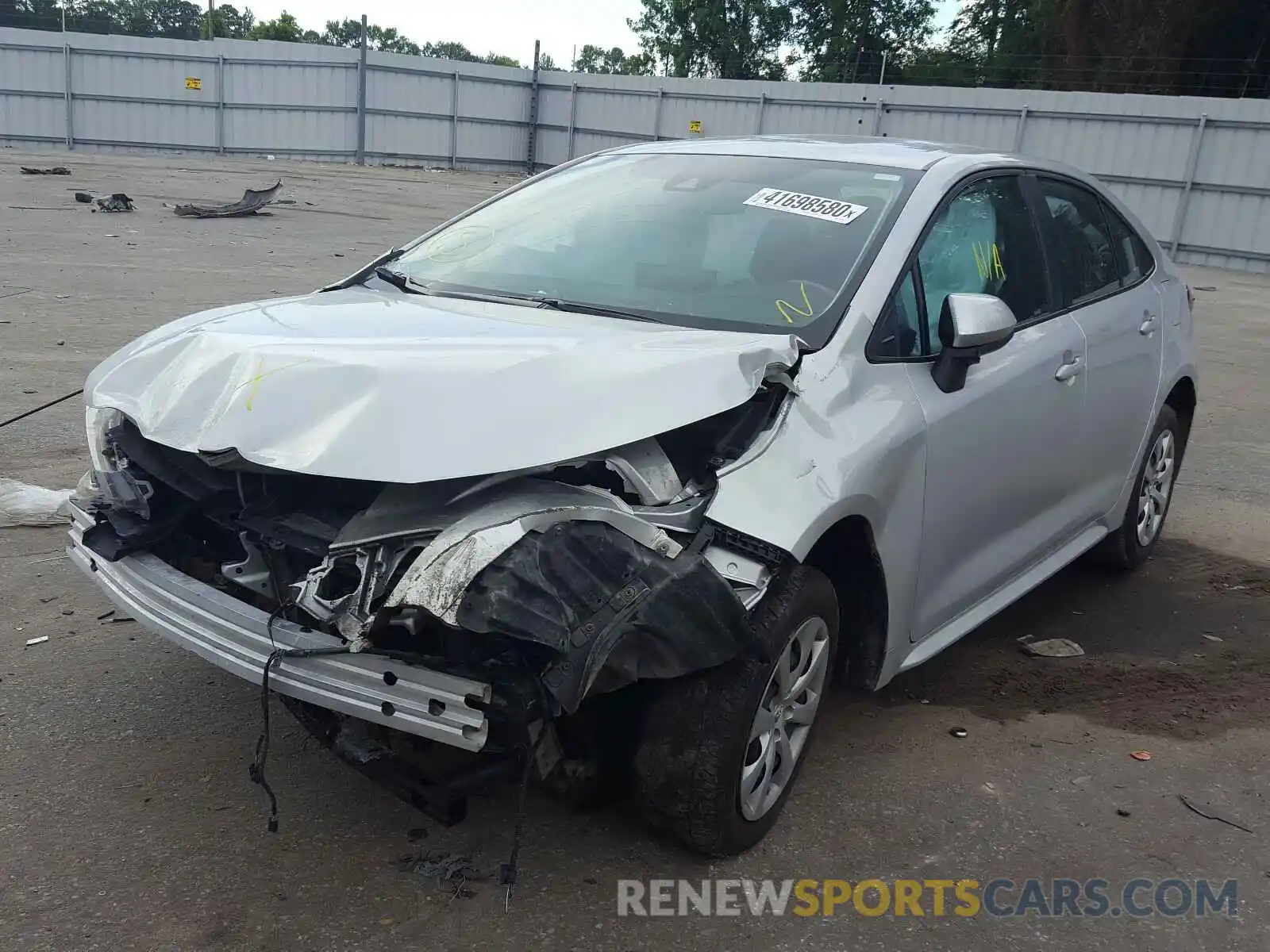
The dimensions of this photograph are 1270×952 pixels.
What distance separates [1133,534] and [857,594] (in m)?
2.35

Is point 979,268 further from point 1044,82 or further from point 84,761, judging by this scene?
point 1044,82

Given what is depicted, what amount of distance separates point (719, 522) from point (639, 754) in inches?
22.8

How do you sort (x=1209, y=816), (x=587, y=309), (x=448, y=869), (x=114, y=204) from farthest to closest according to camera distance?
(x=114, y=204)
(x=587, y=309)
(x=1209, y=816)
(x=448, y=869)

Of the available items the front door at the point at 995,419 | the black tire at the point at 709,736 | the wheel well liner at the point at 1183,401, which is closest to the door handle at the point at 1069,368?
the front door at the point at 995,419

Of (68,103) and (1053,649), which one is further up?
(68,103)

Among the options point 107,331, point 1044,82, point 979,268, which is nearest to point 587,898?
point 979,268

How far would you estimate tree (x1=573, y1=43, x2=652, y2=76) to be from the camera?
5035 cm

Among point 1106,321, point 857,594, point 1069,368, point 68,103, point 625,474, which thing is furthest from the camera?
point 68,103

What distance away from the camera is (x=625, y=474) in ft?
8.57

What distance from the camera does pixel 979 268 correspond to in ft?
12.4

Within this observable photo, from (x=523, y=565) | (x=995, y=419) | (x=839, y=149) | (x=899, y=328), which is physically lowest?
(x=523, y=565)

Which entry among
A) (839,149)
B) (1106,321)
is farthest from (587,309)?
(1106,321)

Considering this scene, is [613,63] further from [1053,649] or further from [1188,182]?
[1053,649]

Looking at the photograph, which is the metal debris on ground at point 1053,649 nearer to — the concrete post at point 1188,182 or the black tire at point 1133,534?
the black tire at point 1133,534
